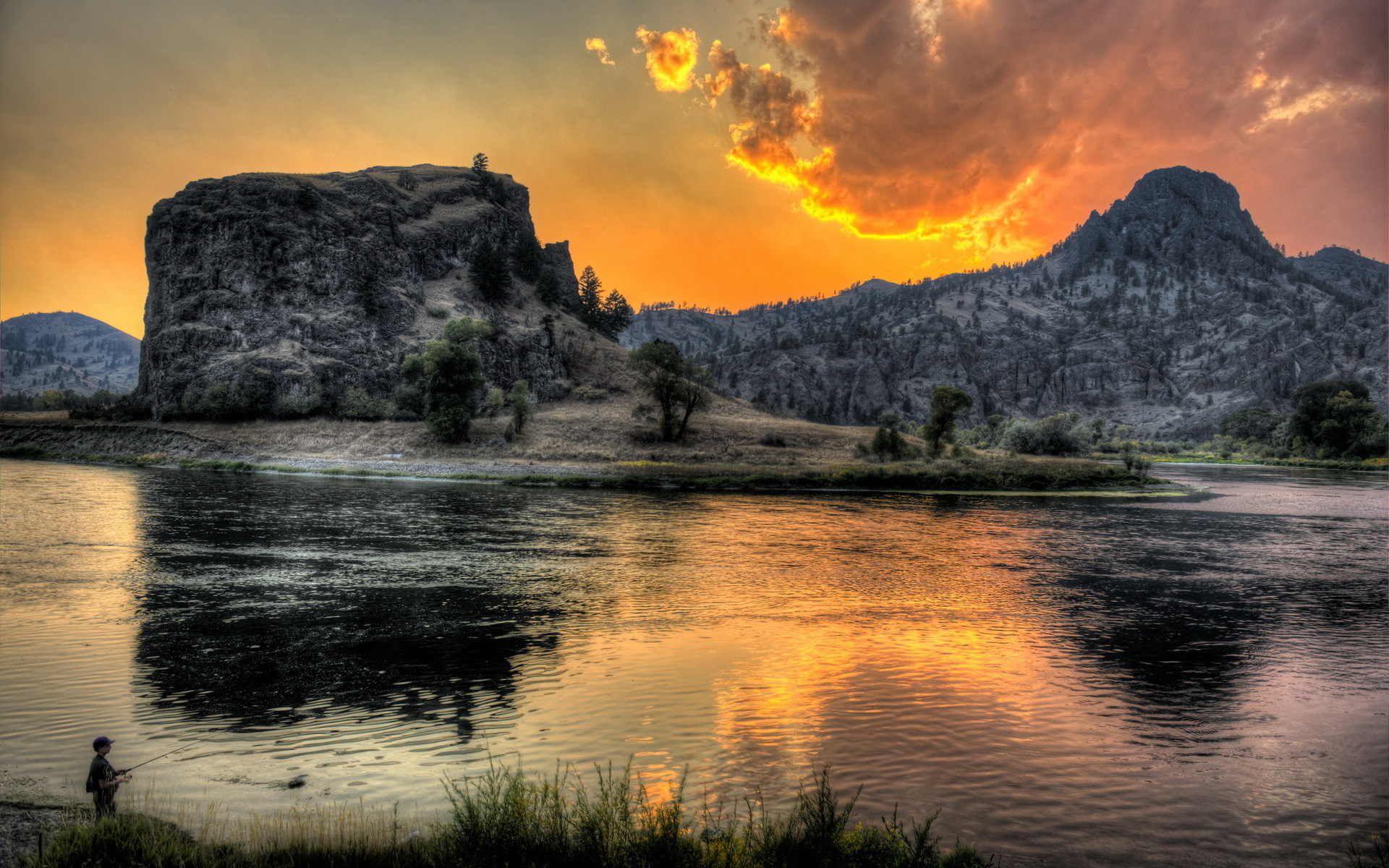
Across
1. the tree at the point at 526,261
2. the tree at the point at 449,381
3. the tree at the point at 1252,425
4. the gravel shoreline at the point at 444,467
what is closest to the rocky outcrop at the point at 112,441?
the gravel shoreline at the point at 444,467

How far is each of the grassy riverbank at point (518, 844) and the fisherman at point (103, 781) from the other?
0.44 metres

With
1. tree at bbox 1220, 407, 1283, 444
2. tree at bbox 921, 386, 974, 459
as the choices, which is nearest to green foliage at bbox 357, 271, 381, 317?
tree at bbox 921, 386, 974, 459

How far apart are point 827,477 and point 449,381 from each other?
54.6m

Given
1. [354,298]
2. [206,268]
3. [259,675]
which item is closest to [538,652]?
[259,675]

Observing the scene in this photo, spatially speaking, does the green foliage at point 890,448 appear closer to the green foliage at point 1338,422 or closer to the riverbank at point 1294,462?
the riverbank at point 1294,462

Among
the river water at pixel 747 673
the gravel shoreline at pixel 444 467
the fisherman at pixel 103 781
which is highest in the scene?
the gravel shoreline at pixel 444 467

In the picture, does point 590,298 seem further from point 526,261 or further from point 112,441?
point 112,441

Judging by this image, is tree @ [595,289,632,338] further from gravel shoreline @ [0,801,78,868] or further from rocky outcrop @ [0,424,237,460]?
gravel shoreline @ [0,801,78,868]

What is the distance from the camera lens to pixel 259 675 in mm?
13797

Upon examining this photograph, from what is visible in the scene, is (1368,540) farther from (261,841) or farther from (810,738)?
(261,841)

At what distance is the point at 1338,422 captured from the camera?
126 meters

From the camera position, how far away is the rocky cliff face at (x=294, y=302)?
10206 cm

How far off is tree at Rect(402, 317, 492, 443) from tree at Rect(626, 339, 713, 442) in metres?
22.9

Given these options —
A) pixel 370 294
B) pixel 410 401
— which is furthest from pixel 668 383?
pixel 370 294
